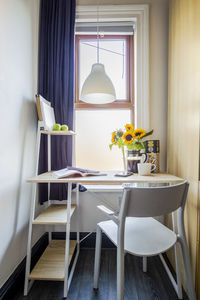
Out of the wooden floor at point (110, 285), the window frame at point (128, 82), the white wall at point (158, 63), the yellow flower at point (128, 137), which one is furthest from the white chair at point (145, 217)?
the window frame at point (128, 82)

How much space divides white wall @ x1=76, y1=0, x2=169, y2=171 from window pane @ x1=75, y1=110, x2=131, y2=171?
30 centimetres

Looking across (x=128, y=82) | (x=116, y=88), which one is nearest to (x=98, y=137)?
(x=116, y=88)

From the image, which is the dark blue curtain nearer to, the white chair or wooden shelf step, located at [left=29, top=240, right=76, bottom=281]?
wooden shelf step, located at [left=29, top=240, right=76, bottom=281]

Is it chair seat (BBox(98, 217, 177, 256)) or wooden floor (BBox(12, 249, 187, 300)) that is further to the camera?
wooden floor (BBox(12, 249, 187, 300))

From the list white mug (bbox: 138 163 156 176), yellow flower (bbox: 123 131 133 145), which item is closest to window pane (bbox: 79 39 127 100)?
yellow flower (bbox: 123 131 133 145)

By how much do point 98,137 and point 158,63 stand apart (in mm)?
925

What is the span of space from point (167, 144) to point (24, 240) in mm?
1453

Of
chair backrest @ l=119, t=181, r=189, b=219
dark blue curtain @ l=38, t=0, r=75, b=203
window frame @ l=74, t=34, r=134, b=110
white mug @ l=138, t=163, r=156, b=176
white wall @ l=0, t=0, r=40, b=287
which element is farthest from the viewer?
window frame @ l=74, t=34, r=134, b=110

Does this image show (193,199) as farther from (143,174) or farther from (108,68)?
(108,68)

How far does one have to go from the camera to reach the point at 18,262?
1.26 m

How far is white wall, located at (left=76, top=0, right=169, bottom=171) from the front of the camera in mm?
1638

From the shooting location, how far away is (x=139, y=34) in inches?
64.4

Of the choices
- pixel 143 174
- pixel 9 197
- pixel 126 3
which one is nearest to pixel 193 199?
pixel 143 174

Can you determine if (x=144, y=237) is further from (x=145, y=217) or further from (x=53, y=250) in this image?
(x=53, y=250)
